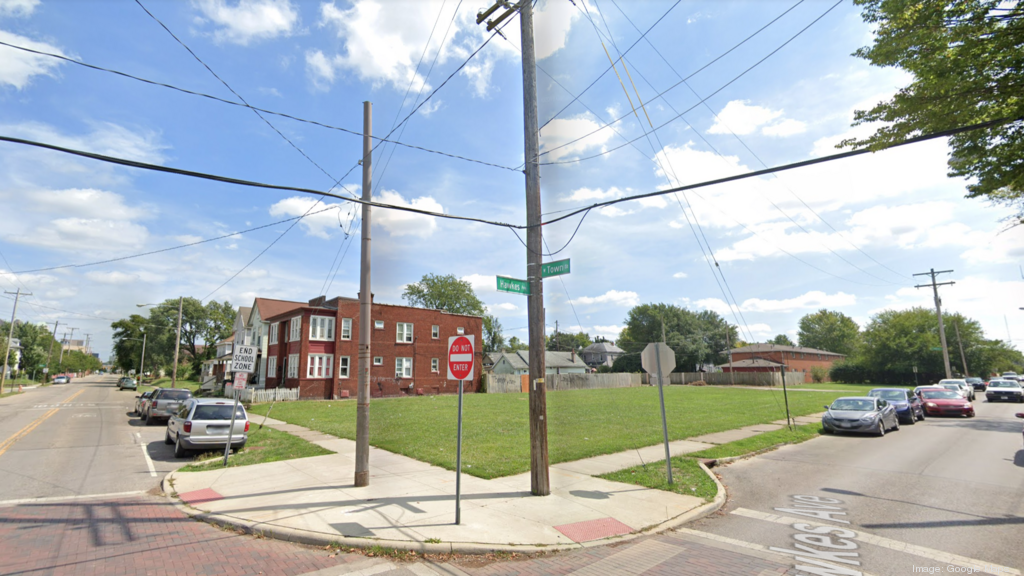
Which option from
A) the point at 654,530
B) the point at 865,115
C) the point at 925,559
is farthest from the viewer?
the point at 865,115

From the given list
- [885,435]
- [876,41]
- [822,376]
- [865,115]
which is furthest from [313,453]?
[822,376]

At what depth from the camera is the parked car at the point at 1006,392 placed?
110 ft

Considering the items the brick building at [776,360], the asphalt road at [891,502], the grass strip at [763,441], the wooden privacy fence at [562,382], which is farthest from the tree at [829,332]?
the asphalt road at [891,502]

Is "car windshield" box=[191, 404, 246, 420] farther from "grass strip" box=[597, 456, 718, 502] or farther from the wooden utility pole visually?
"grass strip" box=[597, 456, 718, 502]

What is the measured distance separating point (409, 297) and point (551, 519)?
75.4m

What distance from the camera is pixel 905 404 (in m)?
19.8

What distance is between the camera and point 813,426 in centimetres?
1784

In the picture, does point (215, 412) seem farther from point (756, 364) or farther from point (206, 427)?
point (756, 364)

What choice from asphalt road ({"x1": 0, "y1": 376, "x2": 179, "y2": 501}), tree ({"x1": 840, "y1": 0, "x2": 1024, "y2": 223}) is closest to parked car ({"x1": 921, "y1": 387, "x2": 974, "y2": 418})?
tree ({"x1": 840, "y1": 0, "x2": 1024, "y2": 223})

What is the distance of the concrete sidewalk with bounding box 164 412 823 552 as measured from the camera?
636 cm

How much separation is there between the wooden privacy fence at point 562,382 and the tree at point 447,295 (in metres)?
25.1

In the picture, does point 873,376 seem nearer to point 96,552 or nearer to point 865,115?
point 865,115

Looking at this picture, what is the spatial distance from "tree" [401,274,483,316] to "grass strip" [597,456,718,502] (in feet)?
219

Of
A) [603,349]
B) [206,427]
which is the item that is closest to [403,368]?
[206,427]
